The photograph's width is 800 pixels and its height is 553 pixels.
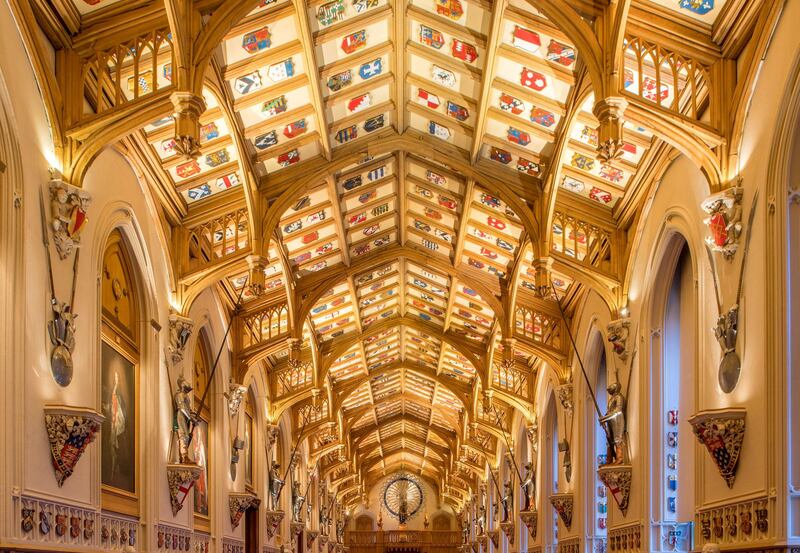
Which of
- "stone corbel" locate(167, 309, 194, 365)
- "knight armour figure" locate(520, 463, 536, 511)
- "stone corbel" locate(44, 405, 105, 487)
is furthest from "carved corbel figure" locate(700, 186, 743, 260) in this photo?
"knight armour figure" locate(520, 463, 536, 511)

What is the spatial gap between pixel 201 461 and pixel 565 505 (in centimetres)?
833

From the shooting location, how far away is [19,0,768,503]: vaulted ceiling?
488 inches

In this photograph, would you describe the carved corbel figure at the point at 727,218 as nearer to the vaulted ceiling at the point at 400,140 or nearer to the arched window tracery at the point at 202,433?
the vaulted ceiling at the point at 400,140

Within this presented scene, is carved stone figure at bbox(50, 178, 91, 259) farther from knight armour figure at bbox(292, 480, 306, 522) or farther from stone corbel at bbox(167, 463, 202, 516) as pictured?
knight armour figure at bbox(292, 480, 306, 522)

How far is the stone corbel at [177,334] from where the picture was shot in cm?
1758

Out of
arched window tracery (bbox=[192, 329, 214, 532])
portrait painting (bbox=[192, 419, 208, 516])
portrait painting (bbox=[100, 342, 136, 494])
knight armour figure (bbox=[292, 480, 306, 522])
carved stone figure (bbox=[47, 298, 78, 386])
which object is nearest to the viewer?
carved stone figure (bbox=[47, 298, 78, 386])

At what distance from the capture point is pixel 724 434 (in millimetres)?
11508

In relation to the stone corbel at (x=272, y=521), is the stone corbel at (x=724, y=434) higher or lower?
higher

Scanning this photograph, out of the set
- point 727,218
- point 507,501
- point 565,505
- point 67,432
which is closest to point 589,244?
point 727,218

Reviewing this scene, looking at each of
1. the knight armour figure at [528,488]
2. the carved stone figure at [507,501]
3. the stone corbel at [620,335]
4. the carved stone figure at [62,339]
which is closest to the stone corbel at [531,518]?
the knight armour figure at [528,488]

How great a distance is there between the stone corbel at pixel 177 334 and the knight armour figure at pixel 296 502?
1686cm

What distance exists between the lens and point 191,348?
755 inches

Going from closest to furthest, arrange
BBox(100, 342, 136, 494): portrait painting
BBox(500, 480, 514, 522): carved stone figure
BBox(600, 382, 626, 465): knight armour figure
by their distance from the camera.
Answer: BBox(100, 342, 136, 494): portrait painting < BBox(600, 382, 626, 465): knight armour figure < BBox(500, 480, 514, 522): carved stone figure

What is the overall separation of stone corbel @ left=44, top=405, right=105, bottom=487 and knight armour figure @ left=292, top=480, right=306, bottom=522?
22.4 m
